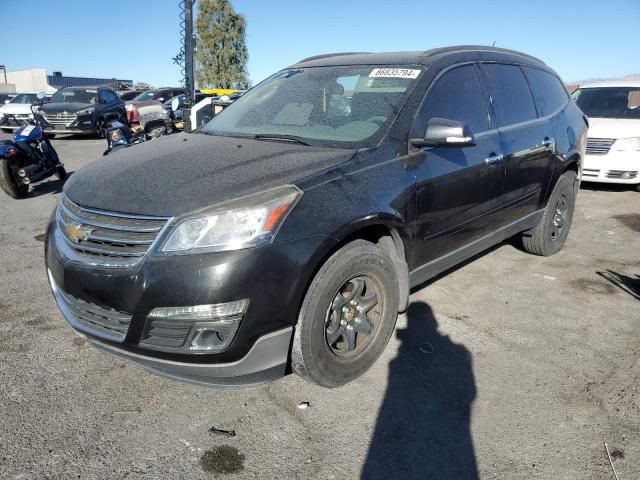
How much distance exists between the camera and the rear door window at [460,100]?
3.09m

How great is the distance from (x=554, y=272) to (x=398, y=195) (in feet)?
8.40

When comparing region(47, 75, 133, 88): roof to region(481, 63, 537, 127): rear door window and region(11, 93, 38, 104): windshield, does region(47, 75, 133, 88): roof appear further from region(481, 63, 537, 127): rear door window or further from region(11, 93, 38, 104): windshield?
region(481, 63, 537, 127): rear door window

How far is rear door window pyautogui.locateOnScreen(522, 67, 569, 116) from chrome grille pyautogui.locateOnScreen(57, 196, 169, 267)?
3571 mm

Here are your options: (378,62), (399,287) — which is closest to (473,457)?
(399,287)

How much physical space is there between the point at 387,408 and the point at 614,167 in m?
6.97

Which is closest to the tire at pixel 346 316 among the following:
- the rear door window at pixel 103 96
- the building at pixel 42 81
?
the rear door window at pixel 103 96

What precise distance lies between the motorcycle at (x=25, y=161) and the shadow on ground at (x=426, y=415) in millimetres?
6433

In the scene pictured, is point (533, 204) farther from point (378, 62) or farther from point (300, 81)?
point (300, 81)

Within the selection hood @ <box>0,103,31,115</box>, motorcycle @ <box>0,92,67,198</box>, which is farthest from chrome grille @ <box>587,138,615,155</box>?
hood @ <box>0,103,31,115</box>

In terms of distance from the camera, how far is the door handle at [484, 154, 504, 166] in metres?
3.39

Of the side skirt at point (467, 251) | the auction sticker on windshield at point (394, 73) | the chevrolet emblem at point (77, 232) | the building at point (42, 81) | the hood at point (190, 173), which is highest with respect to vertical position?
the auction sticker on windshield at point (394, 73)

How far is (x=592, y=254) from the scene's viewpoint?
16.4 ft

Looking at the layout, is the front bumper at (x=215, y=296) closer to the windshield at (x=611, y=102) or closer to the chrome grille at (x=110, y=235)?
the chrome grille at (x=110, y=235)

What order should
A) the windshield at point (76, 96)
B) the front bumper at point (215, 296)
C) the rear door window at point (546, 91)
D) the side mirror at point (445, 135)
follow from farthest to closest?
A: 1. the windshield at point (76, 96)
2. the rear door window at point (546, 91)
3. the side mirror at point (445, 135)
4. the front bumper at point (215, 296)
